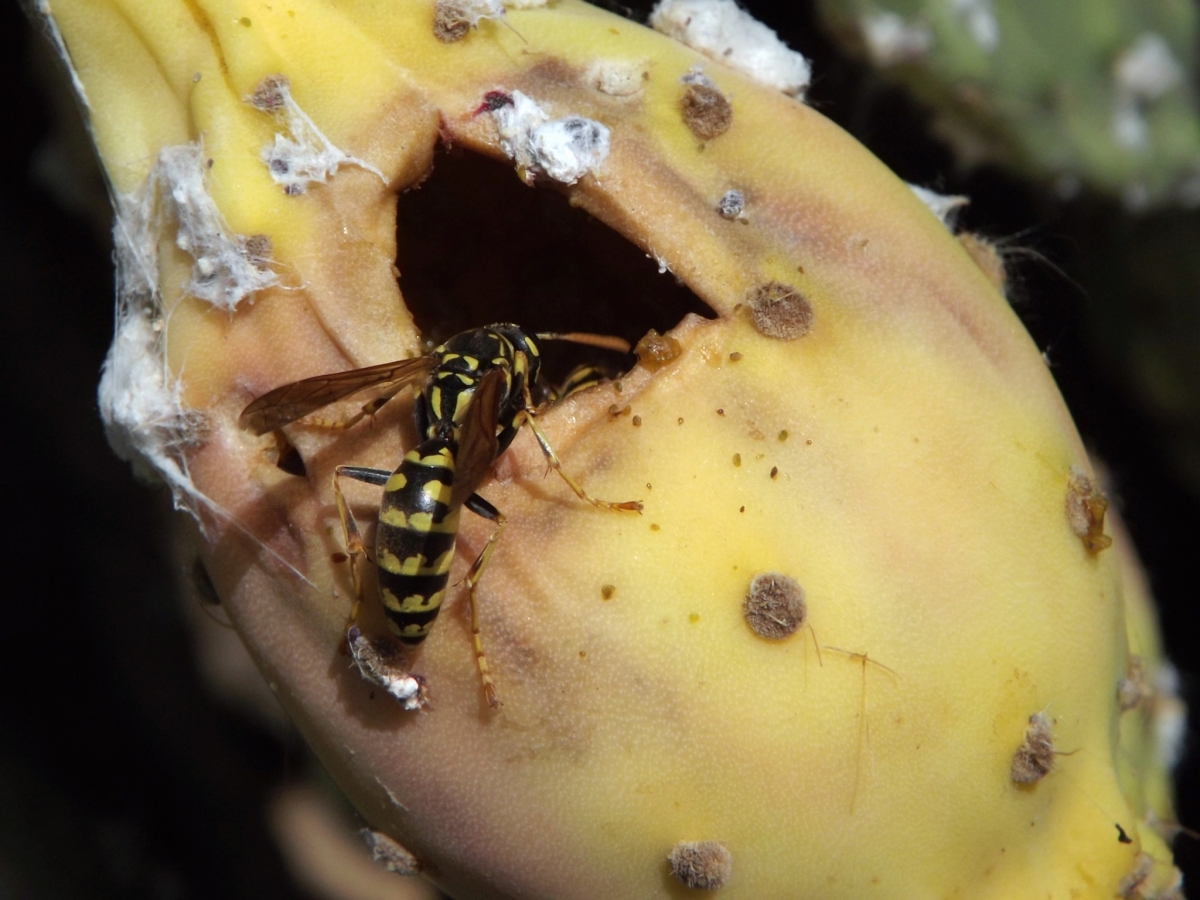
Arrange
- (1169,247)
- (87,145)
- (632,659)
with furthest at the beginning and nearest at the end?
(1169,247) < (87,145) < (632,659)

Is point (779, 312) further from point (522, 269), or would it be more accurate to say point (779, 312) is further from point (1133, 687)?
point (1133, 687)

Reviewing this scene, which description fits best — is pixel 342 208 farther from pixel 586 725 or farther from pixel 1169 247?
pixel 1169 247

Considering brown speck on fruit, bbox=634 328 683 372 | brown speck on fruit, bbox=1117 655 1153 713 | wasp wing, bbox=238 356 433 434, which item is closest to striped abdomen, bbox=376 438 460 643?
wasp wing, bbox=238 356 433 434

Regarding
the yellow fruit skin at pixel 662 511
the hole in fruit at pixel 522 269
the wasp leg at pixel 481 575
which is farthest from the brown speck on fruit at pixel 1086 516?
the wasp leg at pixel 481 575

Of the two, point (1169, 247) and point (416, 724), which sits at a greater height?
point (1169, 247)

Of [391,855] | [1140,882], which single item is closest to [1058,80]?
[1140,882]

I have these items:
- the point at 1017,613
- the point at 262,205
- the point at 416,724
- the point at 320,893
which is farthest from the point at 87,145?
the point at 320,893

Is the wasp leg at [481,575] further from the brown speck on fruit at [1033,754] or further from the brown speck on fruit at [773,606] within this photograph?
the brown speck on fruit at [1033,754]
